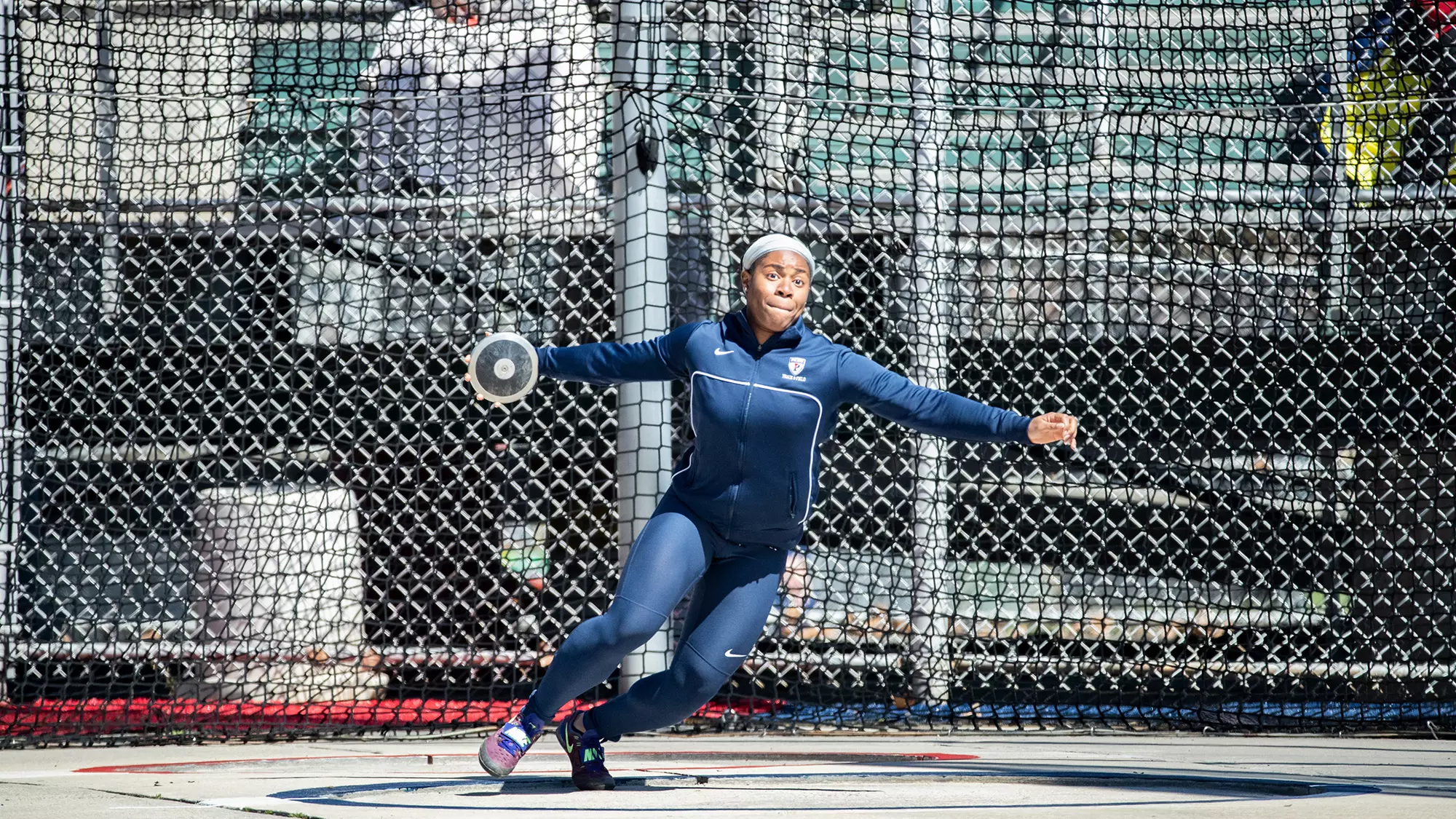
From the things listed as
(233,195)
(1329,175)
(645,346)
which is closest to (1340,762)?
(645,346)

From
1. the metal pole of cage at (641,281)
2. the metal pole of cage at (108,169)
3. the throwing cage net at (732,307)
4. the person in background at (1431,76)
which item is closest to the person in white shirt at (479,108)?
the throwing cage net at (732,307)

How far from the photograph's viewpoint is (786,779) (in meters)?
3.98

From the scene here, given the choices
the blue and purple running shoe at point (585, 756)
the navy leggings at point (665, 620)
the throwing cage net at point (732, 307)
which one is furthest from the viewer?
the throwing cage net at point (732, 307)

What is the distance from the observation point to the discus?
3.71 metres

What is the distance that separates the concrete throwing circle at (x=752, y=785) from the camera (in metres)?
3.34

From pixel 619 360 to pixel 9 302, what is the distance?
3.59 metres

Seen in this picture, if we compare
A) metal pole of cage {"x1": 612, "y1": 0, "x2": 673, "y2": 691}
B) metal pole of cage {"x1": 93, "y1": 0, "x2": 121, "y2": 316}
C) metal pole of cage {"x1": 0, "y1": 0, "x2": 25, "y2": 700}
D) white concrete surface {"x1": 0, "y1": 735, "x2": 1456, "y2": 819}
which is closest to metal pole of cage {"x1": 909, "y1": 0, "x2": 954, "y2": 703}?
white concrete surface {"x1": 0, "y1": 735, "x2": 1456, "y2": 819}

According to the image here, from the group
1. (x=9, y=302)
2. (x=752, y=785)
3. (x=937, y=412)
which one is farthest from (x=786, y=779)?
(x=9, y=302)

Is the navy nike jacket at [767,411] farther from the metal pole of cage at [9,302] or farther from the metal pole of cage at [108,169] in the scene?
the metal pole of cage at [108,169]

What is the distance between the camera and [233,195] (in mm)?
6793

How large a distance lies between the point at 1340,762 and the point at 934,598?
2047 mm

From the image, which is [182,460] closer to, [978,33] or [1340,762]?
[978,33]

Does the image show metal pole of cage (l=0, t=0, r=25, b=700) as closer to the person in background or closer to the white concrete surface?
the white concrete surface

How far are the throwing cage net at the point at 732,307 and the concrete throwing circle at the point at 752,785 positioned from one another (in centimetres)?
142
